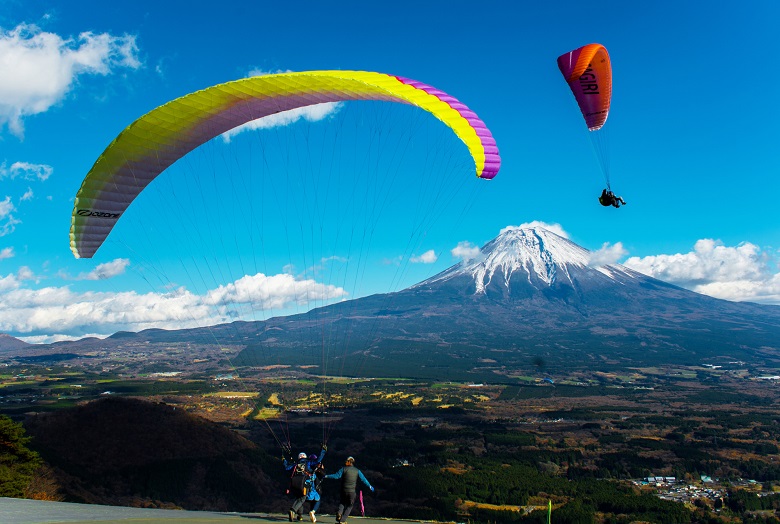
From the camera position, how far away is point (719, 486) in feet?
129

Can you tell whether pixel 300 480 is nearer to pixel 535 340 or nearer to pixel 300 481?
pixel 300 481

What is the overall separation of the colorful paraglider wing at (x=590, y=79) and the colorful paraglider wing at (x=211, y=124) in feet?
16.5

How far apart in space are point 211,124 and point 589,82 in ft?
34.8

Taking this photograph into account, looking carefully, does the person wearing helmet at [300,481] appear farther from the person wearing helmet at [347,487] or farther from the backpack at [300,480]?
the person wearing helmet at [347,487]

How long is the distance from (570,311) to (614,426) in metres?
142

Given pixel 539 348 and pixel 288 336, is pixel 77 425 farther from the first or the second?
pixel 288 336

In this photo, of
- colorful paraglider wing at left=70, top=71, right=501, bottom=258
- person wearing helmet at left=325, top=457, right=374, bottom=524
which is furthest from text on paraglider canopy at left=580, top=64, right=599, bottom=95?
person wearing helmet at left=325, top=457, right=374, bottom=524

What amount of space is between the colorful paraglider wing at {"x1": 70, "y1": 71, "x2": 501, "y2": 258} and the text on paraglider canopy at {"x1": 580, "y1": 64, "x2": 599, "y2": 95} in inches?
210

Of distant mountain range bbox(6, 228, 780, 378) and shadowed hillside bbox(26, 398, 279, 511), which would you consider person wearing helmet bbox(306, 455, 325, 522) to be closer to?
shadowed hillside bbox(26, 398, 279, 511)

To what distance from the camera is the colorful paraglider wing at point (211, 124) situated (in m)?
10.3

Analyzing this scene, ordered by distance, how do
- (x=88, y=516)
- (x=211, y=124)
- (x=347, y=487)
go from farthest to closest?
(x=211, y=124) → (x=347, y=487) → (x=88, y=516)

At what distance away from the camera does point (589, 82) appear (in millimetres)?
15000

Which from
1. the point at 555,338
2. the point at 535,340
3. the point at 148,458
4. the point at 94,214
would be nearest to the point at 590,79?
the point at 94,214

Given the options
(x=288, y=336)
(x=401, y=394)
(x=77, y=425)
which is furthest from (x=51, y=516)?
(x=288, y=336)
